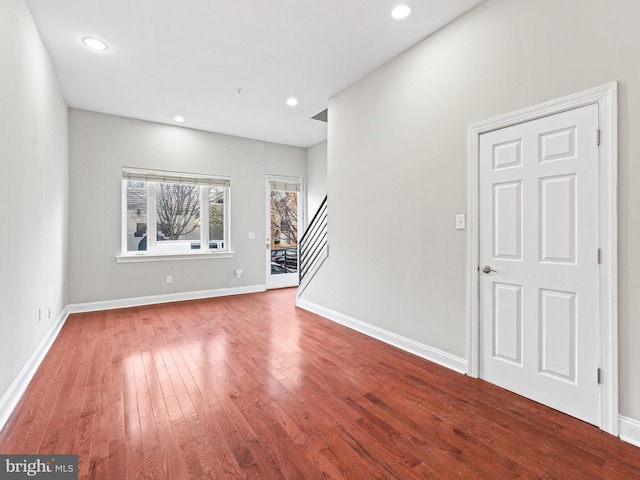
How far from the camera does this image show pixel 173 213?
5434mm

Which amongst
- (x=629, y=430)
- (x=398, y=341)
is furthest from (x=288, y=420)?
(x=629, y=430)

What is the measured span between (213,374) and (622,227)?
9.93 ft

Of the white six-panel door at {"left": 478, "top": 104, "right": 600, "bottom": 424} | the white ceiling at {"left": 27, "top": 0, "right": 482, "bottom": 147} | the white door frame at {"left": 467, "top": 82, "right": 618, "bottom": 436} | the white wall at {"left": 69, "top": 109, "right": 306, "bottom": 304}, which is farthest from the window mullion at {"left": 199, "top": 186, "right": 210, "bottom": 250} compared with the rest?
the white door frame at {"left": 467, "top": 82, "right": 618, "bottom": 436}

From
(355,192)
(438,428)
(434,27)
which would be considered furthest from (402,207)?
(438,428)

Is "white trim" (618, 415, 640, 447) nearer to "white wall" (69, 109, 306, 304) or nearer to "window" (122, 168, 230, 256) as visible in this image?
"white wall" (69, 109, 306, 304)

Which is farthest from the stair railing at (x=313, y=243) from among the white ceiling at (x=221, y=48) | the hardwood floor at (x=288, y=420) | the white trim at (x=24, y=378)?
the white trim at (x=24, y=378)

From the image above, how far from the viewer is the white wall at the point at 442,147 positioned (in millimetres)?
1816

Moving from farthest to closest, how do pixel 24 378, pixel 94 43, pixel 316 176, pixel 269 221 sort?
pixel 316 176 → pixel 269 221 → pixel 94 43 → pixel 24 378

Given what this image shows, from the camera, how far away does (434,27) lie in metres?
2.79

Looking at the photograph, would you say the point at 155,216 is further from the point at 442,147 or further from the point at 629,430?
the point at 629,430

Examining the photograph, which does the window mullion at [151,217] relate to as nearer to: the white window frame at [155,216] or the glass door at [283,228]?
the white window frame at [155,216]

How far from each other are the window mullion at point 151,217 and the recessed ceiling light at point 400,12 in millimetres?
4375

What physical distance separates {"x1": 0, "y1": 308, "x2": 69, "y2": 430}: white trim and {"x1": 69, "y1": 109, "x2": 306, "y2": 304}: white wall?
1.30 meters

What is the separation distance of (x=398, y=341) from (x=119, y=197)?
4.63 m
